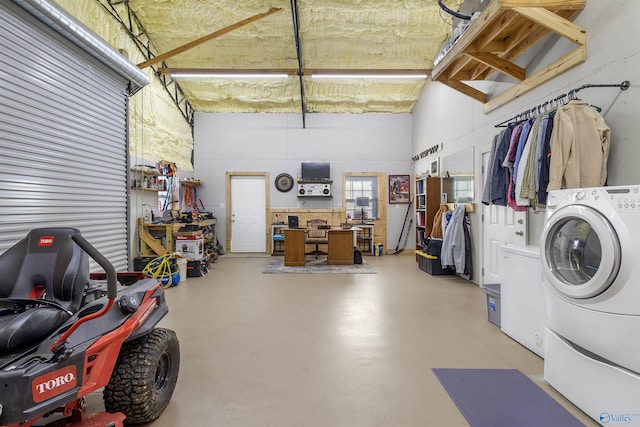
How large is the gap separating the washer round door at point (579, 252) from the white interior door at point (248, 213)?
7.20m

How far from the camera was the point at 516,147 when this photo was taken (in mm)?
3117

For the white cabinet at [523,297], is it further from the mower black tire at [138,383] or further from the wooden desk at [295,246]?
the wooden desk at [295,246]

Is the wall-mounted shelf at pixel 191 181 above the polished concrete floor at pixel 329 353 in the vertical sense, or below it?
above

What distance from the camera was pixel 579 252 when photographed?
1981 mm

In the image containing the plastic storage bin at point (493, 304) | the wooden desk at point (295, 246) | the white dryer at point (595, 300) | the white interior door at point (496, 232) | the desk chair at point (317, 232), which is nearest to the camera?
the white dryer at point (595, 300)

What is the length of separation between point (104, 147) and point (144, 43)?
9.95 ft

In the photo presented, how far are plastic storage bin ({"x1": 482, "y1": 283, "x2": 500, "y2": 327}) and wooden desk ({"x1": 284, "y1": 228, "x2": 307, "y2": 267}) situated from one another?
12.6 feet

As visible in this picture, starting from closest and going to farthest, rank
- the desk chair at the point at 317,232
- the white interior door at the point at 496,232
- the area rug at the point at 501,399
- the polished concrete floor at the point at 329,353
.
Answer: the area rug at the point at 501,399 → the polished concrete floor at the point at 329,353 → the white interior door at the point at 496,232 → the desk chair at the point at 317,232

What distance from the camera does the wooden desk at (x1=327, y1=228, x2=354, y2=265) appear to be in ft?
22.1

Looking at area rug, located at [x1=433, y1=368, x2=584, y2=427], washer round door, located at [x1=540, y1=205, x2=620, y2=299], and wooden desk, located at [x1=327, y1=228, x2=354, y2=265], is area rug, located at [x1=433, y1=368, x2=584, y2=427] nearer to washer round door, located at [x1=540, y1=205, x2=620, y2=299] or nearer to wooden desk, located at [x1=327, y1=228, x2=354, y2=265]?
washer round door, located at [x1=540, y1=205, x2=620, y2=299]

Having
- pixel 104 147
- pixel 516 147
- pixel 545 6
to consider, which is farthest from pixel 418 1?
pixel 104 147

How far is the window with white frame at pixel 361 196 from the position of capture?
8711 millimetres

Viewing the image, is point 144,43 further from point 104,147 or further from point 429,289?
point 429,289

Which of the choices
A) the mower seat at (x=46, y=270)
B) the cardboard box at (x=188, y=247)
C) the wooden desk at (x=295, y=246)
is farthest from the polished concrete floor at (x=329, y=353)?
the wooden desk at (x=295, y=246)
